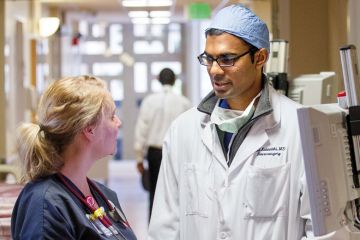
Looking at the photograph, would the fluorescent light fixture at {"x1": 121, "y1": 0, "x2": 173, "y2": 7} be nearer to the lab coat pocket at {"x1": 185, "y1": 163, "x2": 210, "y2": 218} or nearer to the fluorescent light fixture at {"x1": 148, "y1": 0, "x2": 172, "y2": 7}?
the fluorescent light fixture at {"x1": 148, "y1": 0, "x2": 172, "y2": 7}

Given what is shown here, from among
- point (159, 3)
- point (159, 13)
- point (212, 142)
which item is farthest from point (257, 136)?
point (159, 13)

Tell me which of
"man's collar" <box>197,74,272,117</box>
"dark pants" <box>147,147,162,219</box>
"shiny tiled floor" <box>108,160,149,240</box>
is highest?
"man's collar" <box>197,74,272,117</box>

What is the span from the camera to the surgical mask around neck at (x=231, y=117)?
2316 mm

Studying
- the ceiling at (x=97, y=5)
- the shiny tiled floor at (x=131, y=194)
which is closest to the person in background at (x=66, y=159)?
the shiny tiled floor at (x=131, y=194)

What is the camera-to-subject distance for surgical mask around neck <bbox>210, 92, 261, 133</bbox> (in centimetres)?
232

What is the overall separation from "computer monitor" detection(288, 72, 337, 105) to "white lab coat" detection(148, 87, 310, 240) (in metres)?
0.79

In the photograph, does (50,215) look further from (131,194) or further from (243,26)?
(131,194)

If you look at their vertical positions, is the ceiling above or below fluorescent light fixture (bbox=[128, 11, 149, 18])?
above

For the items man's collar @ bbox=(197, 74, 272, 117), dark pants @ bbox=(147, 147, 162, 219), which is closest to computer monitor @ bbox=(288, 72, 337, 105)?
man's collar @ bbox=(197, 74, 272, 117)

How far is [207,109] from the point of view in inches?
95.7

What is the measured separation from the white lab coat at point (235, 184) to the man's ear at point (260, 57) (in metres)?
0.11

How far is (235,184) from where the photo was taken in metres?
2.28

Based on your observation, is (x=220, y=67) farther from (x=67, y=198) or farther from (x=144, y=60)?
(x=144, y=60)

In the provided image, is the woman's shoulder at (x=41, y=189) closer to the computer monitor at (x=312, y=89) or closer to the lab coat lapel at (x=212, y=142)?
the lab coat lapel at (x=212, y=142)
